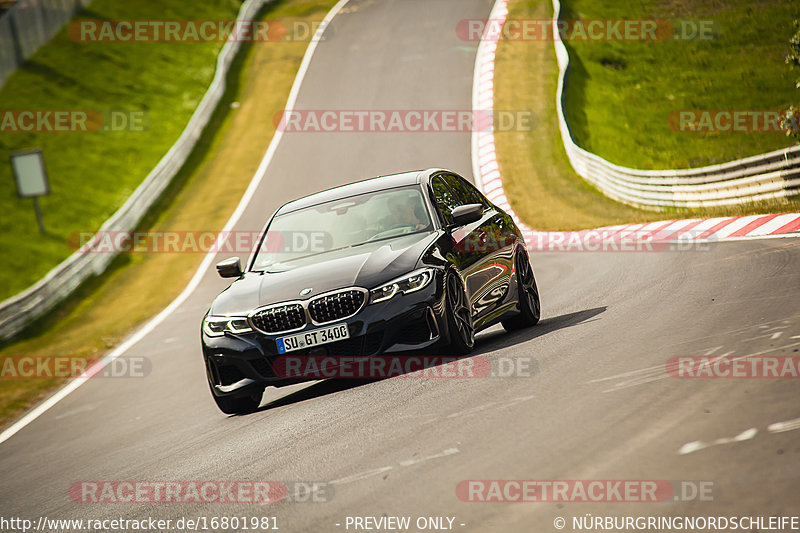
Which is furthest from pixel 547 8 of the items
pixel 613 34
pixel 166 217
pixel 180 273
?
pixel 180 273

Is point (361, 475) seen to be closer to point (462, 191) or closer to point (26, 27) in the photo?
point (462, 191)

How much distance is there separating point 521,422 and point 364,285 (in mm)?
2425

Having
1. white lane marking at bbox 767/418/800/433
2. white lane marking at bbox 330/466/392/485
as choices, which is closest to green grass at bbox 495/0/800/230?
white lane marking at bbox 767/418/800/433

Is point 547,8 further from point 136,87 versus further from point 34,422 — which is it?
point 34,422

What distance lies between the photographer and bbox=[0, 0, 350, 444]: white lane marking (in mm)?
11875

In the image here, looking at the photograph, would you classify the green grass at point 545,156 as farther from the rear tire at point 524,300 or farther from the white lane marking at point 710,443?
the white lane marking at point 710,443

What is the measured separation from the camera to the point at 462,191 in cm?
1053

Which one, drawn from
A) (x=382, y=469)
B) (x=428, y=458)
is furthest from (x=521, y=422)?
(x=382, y=469)

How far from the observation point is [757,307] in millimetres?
8469

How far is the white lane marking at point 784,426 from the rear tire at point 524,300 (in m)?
4.97

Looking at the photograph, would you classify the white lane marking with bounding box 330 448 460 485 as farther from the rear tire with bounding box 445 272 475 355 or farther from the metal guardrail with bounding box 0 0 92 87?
the metal guardrail with bounding box 0 0 92 87

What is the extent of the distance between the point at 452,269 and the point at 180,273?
1453 cm

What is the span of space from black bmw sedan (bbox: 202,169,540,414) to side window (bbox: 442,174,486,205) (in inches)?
6.6

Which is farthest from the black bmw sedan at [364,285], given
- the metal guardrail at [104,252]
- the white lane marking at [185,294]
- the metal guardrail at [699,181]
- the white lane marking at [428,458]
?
the metal guardrail at [104,252]
